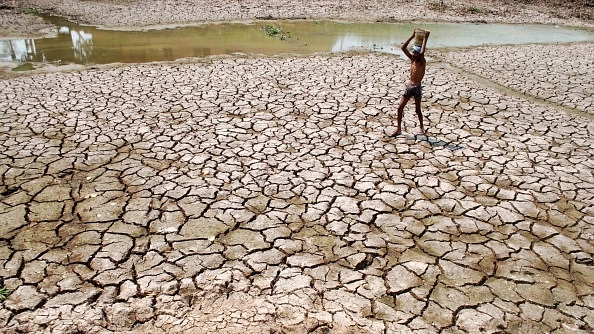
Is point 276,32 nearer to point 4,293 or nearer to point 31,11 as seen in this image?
point 31,11

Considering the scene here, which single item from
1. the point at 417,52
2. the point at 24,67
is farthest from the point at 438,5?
the point at 24,67

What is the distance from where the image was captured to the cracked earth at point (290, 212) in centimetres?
337

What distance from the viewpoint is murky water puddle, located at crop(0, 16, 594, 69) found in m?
11.1

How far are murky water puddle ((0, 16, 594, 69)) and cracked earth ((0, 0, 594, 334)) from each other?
3255mm

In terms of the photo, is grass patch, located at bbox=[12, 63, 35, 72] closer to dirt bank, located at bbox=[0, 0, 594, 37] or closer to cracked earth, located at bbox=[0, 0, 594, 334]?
cracked earth, located at bbox=[0, 0, 594, 334]

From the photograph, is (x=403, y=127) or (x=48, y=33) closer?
(x=403, y=127)

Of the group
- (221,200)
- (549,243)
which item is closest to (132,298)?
(221,200)

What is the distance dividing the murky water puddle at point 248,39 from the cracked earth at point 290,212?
128 inches

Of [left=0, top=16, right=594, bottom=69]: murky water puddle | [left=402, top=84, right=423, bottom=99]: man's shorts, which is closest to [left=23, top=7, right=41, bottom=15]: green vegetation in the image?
[left=0, top=16, right=594, bottom=69]: murky water puddle

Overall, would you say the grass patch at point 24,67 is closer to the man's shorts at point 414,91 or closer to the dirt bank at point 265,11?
the dirt bank at point 265,11

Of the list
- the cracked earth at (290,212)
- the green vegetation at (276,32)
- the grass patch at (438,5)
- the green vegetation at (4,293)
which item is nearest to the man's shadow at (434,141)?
the cracked earth at (290,212)

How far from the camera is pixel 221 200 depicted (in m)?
4.74

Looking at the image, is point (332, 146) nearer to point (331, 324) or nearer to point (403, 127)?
point (403, 127)

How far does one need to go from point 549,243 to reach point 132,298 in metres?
3.86
